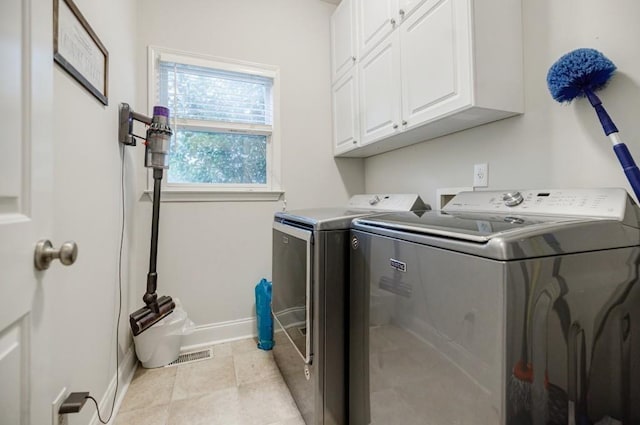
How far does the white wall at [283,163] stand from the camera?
2.07 metres

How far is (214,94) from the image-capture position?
2236 millimetres

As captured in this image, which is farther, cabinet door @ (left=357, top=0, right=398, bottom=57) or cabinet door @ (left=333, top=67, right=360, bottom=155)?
cabinet door @ (left=333, top=67, right=360, bottom=155)

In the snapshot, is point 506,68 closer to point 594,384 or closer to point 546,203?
point 546,203

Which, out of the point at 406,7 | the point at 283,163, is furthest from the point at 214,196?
the point at 406,7

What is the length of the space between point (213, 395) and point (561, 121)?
2062 millimetres

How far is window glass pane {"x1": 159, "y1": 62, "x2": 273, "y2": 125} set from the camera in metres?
2.11

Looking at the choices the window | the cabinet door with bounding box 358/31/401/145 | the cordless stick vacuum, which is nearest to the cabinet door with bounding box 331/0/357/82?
the cabinet door with bounding box 358/31/401/145

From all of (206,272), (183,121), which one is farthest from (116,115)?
(206,272)

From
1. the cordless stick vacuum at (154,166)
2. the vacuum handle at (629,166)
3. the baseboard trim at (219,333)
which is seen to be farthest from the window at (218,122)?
the vacuum handle at (629,166)

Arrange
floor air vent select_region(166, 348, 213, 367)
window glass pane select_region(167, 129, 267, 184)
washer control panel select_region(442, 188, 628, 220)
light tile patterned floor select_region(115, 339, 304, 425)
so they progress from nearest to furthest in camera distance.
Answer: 1. washer control panel select_region(442, 188, 628, 220)
2. light tile patterned floor select_region(115, 339, 304, 425)
3. floor air vent select_region(166, 348, 213, 367)
4. window glass pane select_region(167, 129, 267, 184)

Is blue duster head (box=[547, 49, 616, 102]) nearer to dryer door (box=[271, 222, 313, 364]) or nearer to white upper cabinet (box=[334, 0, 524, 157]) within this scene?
white upper cabinet (box=[334, 0, 524, 157])

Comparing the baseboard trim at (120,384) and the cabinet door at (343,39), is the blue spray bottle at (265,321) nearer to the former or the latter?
the baseboard trim at (120,384)

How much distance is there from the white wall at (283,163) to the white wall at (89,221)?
335mm

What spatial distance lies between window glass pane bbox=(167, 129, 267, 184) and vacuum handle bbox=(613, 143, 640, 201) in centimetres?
199
